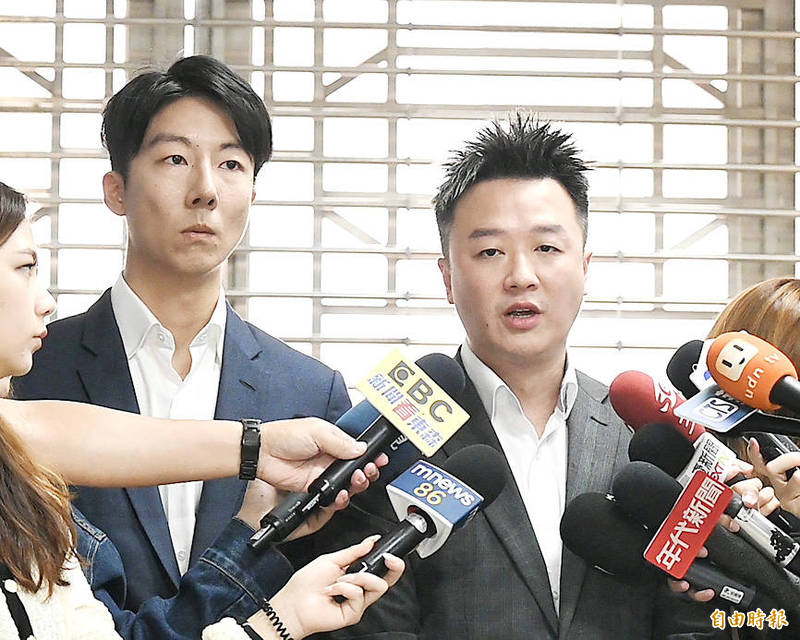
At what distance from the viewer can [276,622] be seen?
1.45 metres

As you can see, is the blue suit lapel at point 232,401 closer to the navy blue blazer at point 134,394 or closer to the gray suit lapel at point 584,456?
the navy blue blazer at point 134,394

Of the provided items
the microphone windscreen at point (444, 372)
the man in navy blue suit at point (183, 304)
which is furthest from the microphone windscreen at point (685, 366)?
the man in navy blue suit at point (183, 304)

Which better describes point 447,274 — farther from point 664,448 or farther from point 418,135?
point 418,135

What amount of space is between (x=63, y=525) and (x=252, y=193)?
0.72 meters

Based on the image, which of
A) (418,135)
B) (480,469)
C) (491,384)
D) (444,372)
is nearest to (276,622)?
(480,469)

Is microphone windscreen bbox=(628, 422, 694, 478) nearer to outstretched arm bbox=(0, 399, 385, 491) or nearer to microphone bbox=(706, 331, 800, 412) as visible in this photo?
microphone bbox=(706, 331, 800, 412)

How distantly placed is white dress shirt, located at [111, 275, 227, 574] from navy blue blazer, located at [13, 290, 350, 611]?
2cm

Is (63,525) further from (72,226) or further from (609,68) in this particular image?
(609,68)

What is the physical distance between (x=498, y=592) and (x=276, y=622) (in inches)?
13.7

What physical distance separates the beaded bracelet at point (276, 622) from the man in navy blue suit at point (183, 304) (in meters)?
0.30

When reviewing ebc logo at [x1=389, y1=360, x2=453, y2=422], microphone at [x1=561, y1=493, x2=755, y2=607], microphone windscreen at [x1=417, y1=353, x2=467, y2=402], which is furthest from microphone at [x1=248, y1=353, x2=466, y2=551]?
microphone at [x1=561, y1=493, x2=755, y2=607]

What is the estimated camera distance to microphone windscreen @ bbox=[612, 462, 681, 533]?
1.46 metres

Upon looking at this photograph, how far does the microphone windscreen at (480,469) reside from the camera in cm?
152

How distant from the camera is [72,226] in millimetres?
2727
